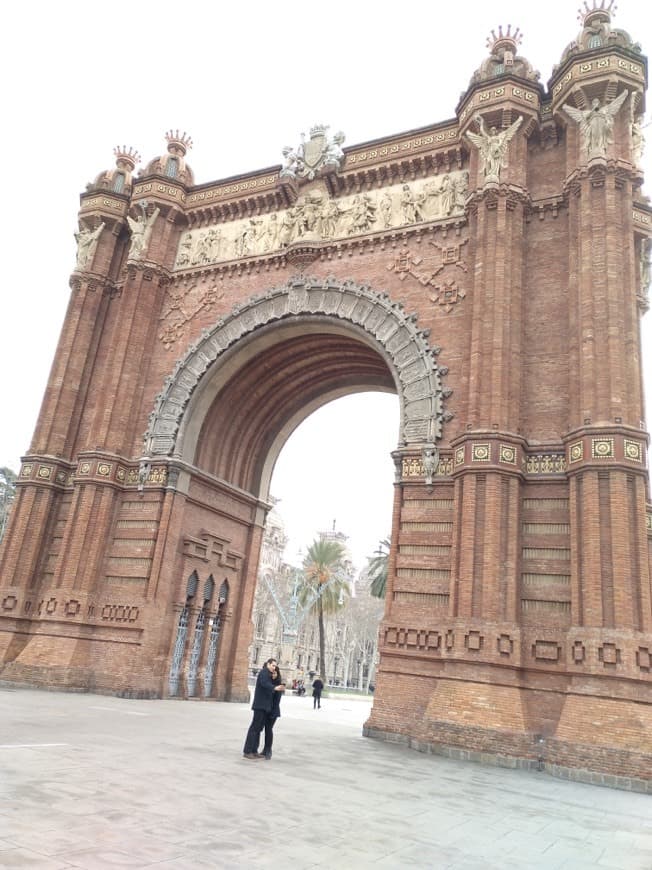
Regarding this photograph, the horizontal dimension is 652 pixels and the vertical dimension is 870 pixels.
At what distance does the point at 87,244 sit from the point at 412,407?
14.7 meters

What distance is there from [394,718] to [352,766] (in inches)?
199

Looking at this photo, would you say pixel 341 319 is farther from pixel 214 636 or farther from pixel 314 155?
pixel 214 636

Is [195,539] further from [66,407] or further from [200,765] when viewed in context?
[200,765]

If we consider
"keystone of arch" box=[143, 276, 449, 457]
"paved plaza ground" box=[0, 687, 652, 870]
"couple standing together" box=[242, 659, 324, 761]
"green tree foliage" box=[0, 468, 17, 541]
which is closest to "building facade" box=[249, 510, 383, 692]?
"green tree foliage" box=[0, 468, 17, 541]

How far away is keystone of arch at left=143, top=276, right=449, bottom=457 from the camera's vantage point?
17953 mm

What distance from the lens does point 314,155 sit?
2264 centimetres

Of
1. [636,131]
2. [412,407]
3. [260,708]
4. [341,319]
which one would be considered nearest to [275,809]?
[260,708]

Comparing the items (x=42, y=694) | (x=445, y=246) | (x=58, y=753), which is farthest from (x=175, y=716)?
(x=445, y=246)

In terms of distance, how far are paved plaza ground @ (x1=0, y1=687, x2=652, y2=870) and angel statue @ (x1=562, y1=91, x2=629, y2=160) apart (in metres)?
14.5

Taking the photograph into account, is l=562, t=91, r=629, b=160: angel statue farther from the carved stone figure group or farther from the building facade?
the building facade

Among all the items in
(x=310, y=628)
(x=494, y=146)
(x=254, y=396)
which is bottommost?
(x=310, y=628)

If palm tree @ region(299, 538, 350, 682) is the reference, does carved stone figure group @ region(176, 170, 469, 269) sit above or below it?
above

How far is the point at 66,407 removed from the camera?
23266 mm

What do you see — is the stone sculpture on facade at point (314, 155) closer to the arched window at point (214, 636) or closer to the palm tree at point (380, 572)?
the arched window at point (214, 636)
